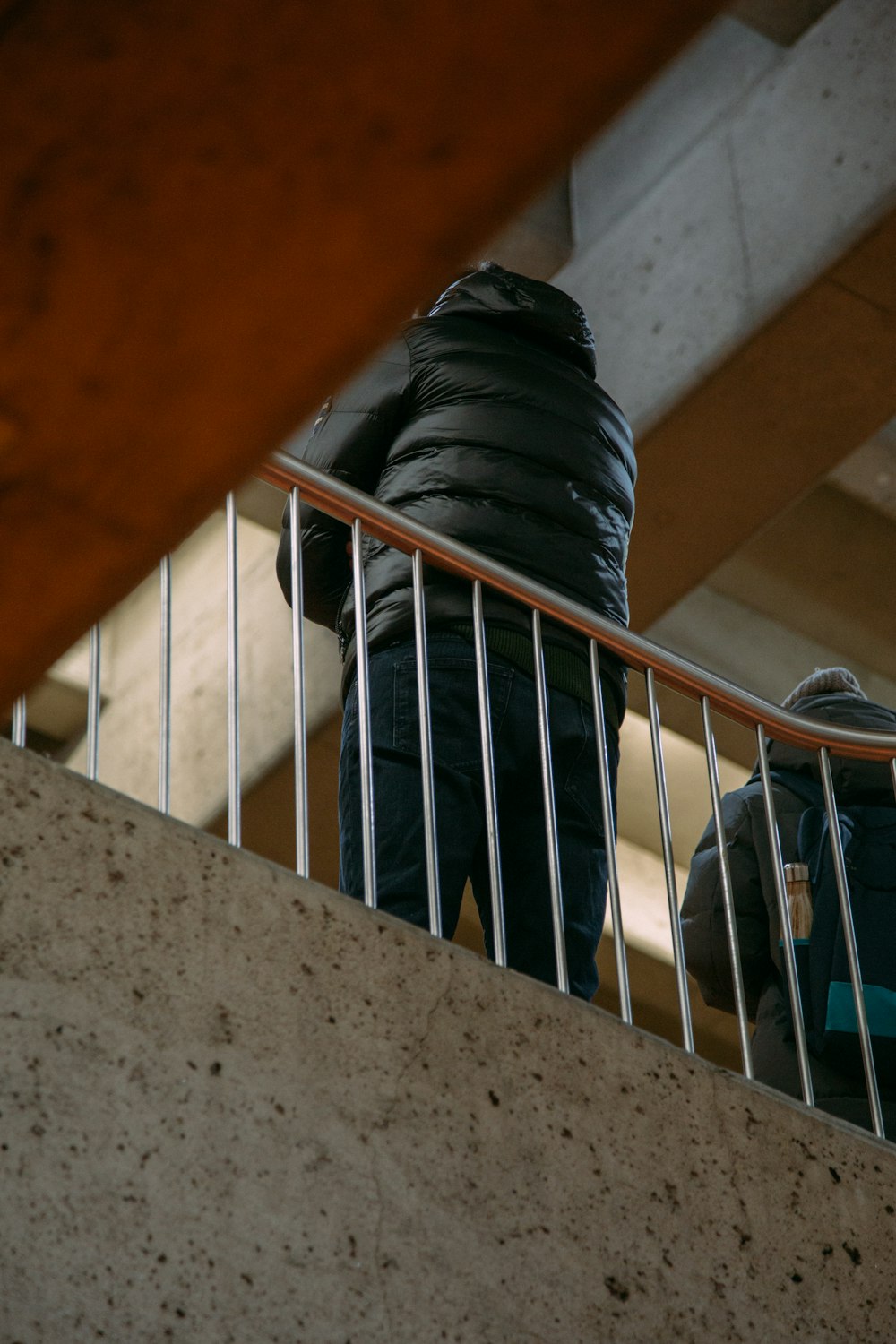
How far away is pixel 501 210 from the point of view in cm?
73

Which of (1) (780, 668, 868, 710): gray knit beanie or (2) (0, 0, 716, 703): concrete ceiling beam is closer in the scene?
(2) (0, 0, 716, 703): concrete ceiling beam

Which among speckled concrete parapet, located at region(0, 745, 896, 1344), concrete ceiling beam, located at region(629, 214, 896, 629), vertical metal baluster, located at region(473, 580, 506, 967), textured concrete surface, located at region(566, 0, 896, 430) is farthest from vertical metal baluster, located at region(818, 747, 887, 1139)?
textured concrete surface, located at region(566, 0, 896, 430)

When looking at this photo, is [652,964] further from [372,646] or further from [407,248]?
[407,248]

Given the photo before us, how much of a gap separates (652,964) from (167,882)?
8.58 meters

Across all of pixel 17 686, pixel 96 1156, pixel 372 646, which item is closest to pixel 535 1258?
pixel 96 1156

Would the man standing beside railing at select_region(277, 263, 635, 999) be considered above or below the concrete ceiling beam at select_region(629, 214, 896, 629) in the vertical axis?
below

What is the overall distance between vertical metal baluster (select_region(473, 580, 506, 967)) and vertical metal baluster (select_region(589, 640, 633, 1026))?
246mm

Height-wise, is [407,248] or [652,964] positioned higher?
[652,964]

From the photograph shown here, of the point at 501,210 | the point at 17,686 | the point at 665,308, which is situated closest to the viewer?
the point at 501,210

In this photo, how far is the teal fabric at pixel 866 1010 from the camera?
3824 millimetres

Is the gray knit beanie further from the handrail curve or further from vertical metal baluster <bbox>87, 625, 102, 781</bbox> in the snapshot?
→ vertical metal baluster <bbox>87, 625, 102, 781</bbox>

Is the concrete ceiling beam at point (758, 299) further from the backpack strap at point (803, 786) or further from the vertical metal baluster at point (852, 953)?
the vertical metal baluster at point (852, 953)

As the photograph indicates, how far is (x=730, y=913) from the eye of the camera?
382 cm

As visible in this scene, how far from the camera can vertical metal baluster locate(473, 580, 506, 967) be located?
11.0 ft
